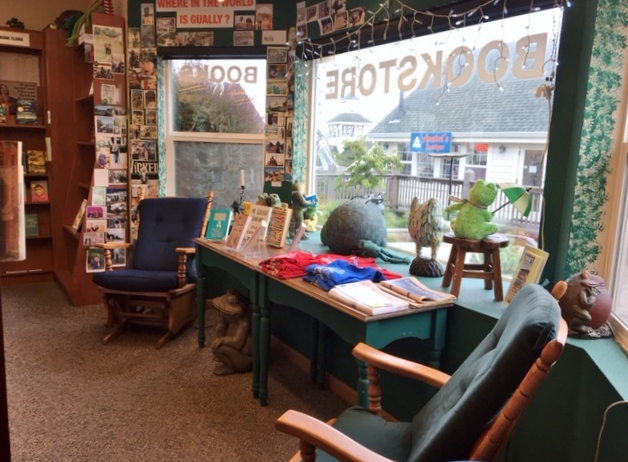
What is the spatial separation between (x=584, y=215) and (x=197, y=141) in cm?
289

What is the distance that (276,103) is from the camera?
3.52 metres

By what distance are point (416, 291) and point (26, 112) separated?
3.98m

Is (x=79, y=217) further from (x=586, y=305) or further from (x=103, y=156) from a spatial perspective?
(x=586, y=305)

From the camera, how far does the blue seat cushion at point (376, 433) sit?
1.48 m

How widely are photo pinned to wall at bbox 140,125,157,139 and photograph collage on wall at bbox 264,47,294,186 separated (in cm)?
92

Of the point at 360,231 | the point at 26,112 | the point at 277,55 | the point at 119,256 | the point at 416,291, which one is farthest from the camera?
the point at 26,112

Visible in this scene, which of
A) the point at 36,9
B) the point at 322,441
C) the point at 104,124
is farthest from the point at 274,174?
the point at 36,9

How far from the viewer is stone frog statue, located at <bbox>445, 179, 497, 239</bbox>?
203 centimetres

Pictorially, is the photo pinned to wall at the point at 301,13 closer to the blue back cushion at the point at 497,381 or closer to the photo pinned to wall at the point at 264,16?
the photo pinned to wall at the point at 264,16

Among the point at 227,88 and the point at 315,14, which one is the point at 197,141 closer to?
the point at 227,88

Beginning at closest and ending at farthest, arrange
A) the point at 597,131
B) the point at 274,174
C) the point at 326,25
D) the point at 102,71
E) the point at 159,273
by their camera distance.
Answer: the point at 597,131 < the point at 326,25 < the point at 159,273 < the point at 274,174 < the point at 102,71

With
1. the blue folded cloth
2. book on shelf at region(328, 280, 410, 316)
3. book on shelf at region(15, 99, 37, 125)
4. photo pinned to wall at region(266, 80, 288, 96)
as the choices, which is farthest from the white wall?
book on shelf at region(328, 280, 410, 316)

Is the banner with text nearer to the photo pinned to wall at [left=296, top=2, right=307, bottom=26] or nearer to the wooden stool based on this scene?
the photo pinned to wall at [left=296, top=2, right=307, bottom=26]

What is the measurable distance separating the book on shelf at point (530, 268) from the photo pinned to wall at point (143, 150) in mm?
2895
